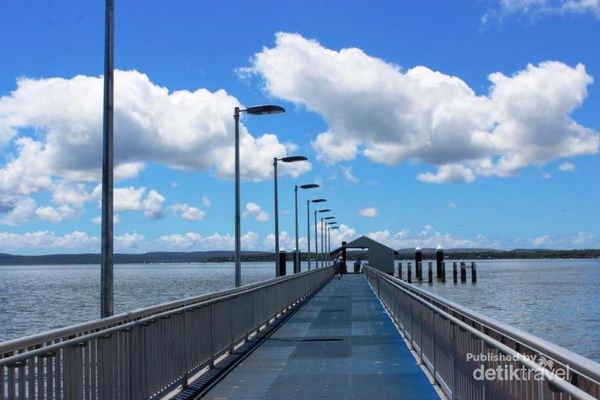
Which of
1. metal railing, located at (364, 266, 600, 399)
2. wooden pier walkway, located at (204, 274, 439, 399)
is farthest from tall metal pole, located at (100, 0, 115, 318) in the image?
metal railing, located at (364, 266, 600, 399)

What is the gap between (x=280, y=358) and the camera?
11.9 meters

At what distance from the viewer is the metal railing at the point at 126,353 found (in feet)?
17.2

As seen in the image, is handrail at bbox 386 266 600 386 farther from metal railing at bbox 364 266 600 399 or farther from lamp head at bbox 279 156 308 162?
lamp head at bbox 279 156 308 162

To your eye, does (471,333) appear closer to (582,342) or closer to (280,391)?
(280,391)

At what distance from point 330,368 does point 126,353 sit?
411cm

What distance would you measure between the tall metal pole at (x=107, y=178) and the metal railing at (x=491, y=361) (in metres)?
3.80

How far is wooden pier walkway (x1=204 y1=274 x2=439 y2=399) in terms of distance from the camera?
8781 millimetres

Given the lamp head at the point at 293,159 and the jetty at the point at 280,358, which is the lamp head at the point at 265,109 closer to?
the jetty at the point at 280,358

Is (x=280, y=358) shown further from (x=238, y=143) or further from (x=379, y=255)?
(x=379, y=255)

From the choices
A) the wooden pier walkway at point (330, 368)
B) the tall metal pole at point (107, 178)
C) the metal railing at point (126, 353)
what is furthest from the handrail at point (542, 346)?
the tall metal pole at point (107, 178)

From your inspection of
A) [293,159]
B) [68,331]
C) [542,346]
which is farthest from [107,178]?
[293,159]

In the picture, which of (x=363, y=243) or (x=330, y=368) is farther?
(x=363, y=243)

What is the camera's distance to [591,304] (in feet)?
145

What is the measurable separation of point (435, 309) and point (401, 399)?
1.46 m
